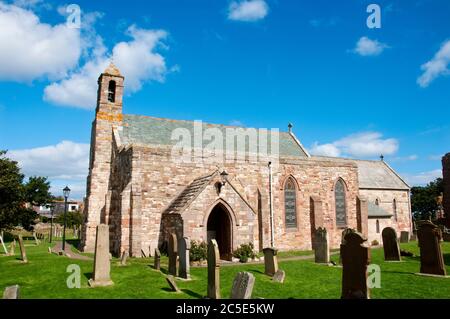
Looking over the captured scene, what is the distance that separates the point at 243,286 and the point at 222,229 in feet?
41.0

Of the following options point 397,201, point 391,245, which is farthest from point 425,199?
point 391,245

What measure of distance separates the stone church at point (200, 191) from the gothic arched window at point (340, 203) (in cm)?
8

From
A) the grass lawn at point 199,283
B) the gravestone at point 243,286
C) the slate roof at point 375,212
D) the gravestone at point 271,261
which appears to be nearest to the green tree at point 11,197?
the grass lawn at point 199,283

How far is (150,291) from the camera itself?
1105 cm

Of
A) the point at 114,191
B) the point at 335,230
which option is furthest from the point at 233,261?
the point at 335,230

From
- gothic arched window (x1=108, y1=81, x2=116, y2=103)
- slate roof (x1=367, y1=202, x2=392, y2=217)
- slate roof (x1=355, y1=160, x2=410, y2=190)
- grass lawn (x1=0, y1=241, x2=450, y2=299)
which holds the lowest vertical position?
grass lawn (x1=0, y1=241, x2=450, y2=299)

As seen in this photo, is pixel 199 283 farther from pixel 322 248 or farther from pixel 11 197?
pixel 11 197

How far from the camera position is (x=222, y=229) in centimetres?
2123

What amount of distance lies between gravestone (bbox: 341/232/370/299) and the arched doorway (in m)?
10.5

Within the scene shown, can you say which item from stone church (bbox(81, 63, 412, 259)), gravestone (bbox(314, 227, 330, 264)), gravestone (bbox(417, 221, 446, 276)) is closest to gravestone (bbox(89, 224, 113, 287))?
stone church (bbox(81, 63, 412, 259))

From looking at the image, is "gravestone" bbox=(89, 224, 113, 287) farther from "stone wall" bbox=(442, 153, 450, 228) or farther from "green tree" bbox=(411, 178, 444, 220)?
"green tree" bbox=(411, 178, 444, 220)

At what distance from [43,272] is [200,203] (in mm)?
8058

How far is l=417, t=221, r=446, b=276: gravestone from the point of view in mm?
12664
